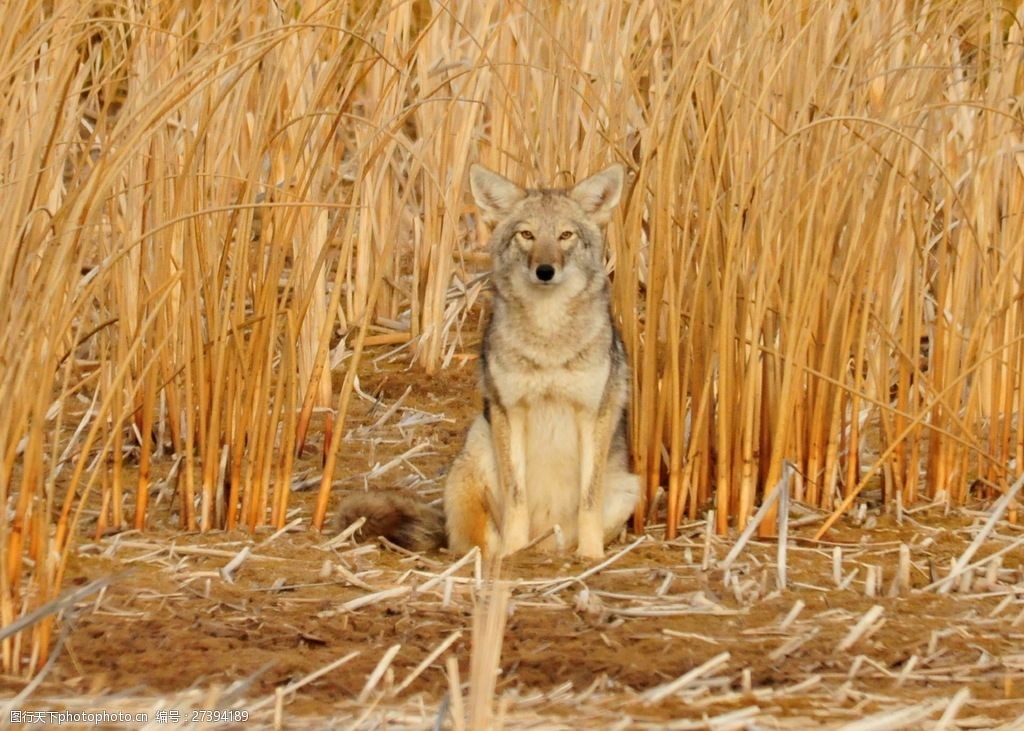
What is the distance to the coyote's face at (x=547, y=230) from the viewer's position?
6297mm

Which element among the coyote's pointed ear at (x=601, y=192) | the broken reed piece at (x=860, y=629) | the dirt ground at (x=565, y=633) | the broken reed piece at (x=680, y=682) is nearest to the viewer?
the dirt ground at (x=565, y=633)

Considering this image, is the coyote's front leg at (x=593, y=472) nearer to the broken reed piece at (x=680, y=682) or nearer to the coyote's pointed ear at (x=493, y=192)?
the coyote's pointed ear at (x=493, y=192)

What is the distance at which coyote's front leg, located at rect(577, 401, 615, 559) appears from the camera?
6.15 metres

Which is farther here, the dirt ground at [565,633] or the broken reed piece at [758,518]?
the broken reed piece at [758,518]

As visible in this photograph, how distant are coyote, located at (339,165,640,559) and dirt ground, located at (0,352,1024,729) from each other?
8.8 inches

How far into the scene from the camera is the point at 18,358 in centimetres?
397

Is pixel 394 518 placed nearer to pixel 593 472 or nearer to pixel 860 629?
pixel 593 472

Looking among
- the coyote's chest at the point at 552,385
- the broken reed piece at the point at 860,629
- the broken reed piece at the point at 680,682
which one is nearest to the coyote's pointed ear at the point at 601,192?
the coyote's chest at the point at 552,385

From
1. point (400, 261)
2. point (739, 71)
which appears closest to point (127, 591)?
point (739, 71)

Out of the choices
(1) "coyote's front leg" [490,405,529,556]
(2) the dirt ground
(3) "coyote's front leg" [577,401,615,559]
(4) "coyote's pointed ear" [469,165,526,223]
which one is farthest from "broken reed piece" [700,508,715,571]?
(4) "coyote's pointed ear" [469,165,526,223]

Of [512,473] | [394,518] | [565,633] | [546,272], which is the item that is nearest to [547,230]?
[546,272]

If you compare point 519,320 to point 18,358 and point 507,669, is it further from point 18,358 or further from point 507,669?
point 18,358

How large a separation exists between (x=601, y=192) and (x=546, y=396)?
80 cm

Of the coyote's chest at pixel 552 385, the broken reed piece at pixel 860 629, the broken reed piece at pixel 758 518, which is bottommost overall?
the broken reed piece at pixel 860 629
